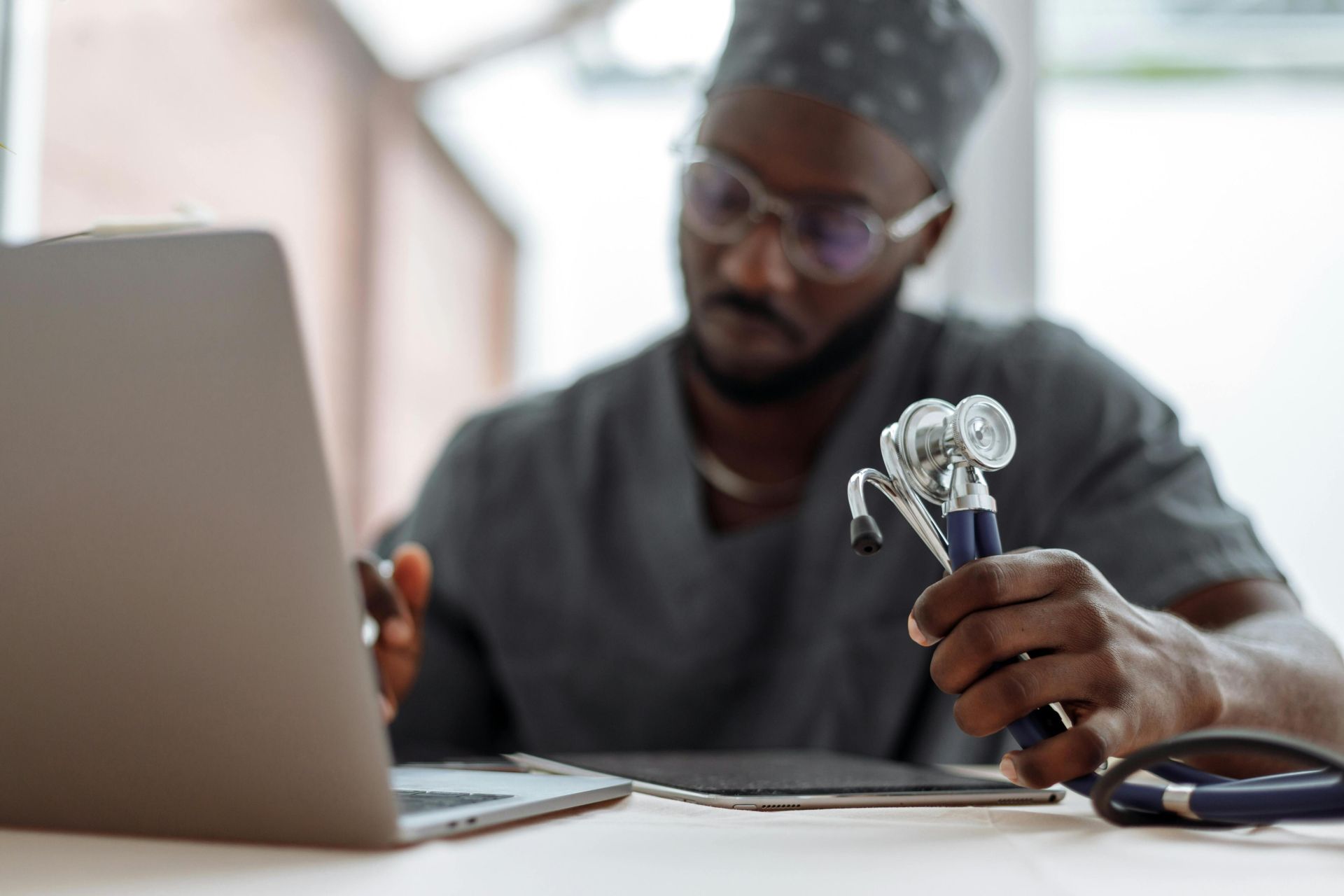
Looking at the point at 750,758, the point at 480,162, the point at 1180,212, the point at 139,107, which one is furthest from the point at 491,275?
the point at 750,758

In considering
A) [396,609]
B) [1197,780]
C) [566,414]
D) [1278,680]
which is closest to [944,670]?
[1197,780]

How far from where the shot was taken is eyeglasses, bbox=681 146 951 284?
1.20m

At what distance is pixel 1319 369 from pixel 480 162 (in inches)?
61.7

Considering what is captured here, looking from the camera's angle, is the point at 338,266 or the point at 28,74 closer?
the point at 28,74

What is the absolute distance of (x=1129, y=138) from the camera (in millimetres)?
1716

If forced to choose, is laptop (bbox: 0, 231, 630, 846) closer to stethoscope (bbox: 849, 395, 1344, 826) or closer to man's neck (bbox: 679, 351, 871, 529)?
stethoscope (bbox: 849, 395, 1344, 826)

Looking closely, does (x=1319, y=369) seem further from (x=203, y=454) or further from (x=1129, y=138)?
(x=203, y=454)

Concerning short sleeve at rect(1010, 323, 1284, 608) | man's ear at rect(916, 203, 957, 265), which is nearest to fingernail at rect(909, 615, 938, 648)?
short sleeve at rect(1010, 323, 1284, 608)

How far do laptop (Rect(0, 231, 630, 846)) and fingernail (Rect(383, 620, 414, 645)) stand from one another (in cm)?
46

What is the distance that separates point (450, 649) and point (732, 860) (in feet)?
2.96

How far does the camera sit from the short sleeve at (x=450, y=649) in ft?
4.00

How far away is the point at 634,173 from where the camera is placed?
1.98 meters

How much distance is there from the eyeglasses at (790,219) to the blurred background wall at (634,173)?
31 cm

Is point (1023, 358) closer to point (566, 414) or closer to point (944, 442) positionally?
point (566, 414)
